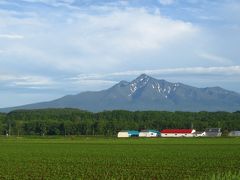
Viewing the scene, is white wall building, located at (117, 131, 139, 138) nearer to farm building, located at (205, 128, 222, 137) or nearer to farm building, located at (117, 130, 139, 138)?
farm building, located at (117, 130, 139, 138)

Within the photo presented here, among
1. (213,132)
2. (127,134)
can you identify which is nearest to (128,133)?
(127,134)

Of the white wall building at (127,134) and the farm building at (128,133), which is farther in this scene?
the farm building at (128,133)

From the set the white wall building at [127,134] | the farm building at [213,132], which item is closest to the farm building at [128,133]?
the white wall building at [127,134]

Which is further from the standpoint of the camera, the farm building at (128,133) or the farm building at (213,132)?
the farm building at (213,132)

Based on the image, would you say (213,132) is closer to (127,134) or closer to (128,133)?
(128,133)

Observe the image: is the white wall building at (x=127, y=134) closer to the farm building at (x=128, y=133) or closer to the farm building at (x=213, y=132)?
the farm building at (x=128, y=133)

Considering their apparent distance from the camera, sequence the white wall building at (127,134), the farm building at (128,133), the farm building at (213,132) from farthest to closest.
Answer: the farm building at (213,132), the farm building at (128,133), the white wall building at (127,134)

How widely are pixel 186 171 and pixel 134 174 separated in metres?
3.50

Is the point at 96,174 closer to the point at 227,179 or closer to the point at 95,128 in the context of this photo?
the point at 227,179

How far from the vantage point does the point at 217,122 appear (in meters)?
160

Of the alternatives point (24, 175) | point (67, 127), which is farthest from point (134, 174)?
point (67, 127)

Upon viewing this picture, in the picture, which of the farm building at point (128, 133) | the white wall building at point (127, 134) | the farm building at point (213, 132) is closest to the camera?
the white wall building at point (127, 134)

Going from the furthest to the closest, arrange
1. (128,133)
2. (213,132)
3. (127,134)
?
(128,133)
(213,132)
(127,134)

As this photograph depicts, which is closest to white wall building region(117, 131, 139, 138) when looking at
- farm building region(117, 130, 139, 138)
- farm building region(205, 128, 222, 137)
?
farm building region(117, 130, 139, 138)
